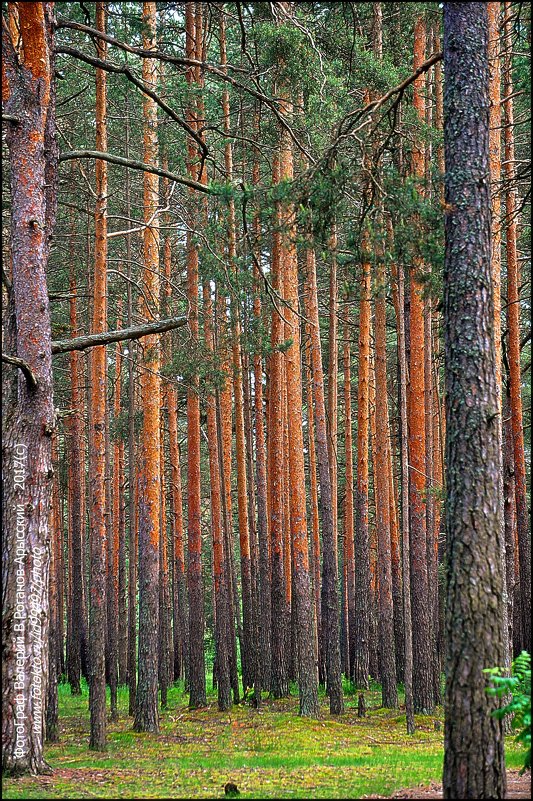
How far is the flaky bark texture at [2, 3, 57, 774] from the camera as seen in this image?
809 cm

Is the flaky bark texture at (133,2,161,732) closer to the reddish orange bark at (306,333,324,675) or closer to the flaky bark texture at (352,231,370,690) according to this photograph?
the flaky bark texture at (352,231,370,690)

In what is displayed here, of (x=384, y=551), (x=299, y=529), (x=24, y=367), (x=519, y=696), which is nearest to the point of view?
(x=519, y=696)

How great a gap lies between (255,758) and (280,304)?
8.52m

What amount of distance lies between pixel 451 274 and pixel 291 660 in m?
17.8

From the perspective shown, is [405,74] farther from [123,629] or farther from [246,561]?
[123,629]

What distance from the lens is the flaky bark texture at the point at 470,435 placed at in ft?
20.3

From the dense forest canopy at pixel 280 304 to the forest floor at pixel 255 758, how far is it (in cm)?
57

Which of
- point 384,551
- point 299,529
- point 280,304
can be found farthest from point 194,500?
point 280,304

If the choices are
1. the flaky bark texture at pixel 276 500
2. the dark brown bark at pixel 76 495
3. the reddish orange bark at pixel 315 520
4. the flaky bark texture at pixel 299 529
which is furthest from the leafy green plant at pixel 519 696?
the reddish orange bark at pixel 315 520

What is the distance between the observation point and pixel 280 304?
53.0 ft

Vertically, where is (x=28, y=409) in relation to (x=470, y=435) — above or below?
above

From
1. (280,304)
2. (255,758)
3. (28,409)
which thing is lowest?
(255,758)

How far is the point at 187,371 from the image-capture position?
49.9 feet

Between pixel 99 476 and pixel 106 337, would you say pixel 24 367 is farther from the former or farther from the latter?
pixel 99 476
